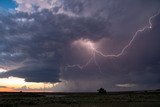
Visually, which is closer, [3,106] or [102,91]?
[3,106]

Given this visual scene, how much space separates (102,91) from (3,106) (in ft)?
325

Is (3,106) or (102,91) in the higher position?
(102,91)

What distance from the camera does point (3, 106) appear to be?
41500mm

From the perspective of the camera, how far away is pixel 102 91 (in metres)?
138
